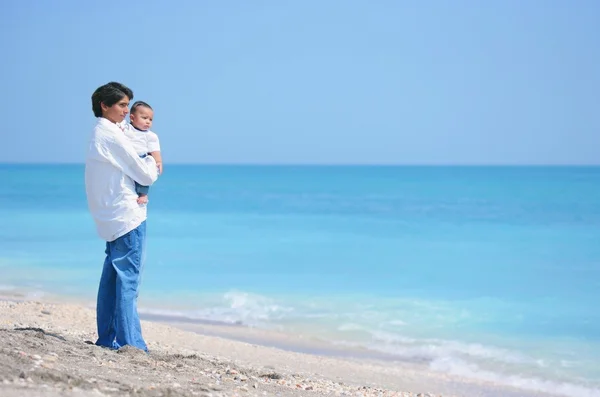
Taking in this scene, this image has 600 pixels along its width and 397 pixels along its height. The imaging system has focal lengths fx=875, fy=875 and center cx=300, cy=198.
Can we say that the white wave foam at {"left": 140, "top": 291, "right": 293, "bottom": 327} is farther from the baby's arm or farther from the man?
the baby's arm

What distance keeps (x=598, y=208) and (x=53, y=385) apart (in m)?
33.1

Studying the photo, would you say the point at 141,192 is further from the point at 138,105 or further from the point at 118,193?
the point at 138,105

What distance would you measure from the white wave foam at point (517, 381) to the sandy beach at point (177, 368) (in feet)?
0.63

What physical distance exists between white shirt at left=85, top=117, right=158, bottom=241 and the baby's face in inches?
4.9

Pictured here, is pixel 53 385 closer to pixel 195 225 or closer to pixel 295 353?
pixel 295 353

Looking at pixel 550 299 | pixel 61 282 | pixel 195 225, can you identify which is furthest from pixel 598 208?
pixel 61 282

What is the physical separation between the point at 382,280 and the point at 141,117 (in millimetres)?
8627

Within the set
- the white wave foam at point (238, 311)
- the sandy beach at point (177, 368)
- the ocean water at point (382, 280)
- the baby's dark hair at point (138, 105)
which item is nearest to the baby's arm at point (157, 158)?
the baby's dark hair at point (138, 105)

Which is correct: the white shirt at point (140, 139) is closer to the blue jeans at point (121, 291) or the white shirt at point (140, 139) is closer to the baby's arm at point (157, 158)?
the baby's arm at point (157, 158)

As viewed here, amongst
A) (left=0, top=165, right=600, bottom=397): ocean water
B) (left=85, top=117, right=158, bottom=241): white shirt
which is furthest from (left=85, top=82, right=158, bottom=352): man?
Result: (left=0, top=165, right=600, bottom=397): ocean water

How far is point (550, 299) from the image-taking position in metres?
12.1

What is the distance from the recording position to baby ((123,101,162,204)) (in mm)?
4996

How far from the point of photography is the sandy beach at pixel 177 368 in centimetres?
396

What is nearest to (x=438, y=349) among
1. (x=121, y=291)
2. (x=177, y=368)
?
(x=177, y=368)
